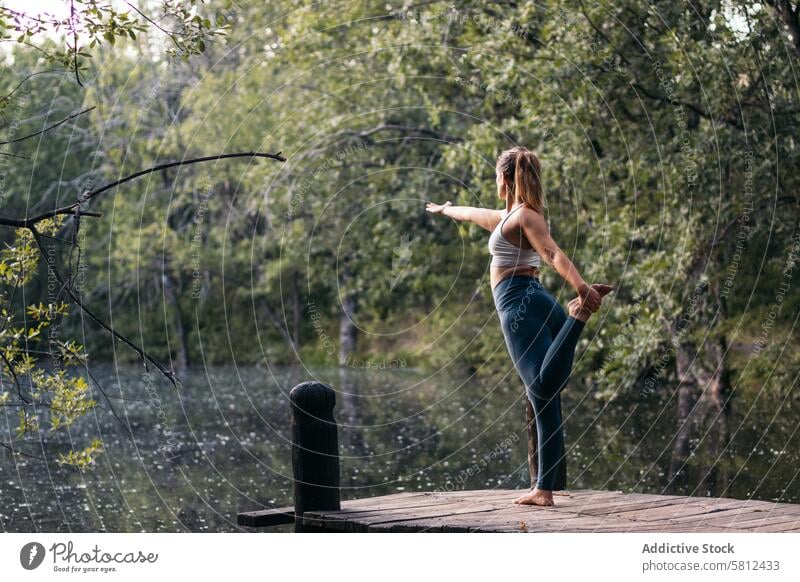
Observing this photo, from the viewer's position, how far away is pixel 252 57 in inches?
1332

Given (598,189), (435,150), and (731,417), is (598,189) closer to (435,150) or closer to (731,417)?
(731,417)

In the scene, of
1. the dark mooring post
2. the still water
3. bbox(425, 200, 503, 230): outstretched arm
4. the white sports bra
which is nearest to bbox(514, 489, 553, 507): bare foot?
the dark mooring post

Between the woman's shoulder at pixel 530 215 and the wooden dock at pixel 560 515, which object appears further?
A: the woman's shoulder at pixel 530 215

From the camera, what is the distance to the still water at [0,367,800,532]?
51.5ft

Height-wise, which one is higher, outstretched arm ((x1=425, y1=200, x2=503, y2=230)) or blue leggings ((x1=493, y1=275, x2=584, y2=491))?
outstretched arm ((x1=425, y1=200, x2=503, y2=230))

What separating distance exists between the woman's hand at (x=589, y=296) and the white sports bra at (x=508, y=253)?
0.53m

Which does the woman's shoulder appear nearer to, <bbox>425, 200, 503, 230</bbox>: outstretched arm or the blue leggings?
the blue leggings

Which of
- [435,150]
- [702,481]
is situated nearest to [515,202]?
[702,481]

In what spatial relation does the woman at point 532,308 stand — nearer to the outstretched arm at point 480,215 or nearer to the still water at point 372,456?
the outstretched arm at point 480,215

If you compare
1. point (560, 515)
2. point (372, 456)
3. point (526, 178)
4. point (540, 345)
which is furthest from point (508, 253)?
point (372, 456)

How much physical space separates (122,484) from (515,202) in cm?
1071

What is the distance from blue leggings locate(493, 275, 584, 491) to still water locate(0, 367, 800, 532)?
4.79m

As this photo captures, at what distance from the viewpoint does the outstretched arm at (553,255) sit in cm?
829

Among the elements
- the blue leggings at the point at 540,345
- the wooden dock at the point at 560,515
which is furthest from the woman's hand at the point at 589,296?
the wooden dock at the point at 560,515
